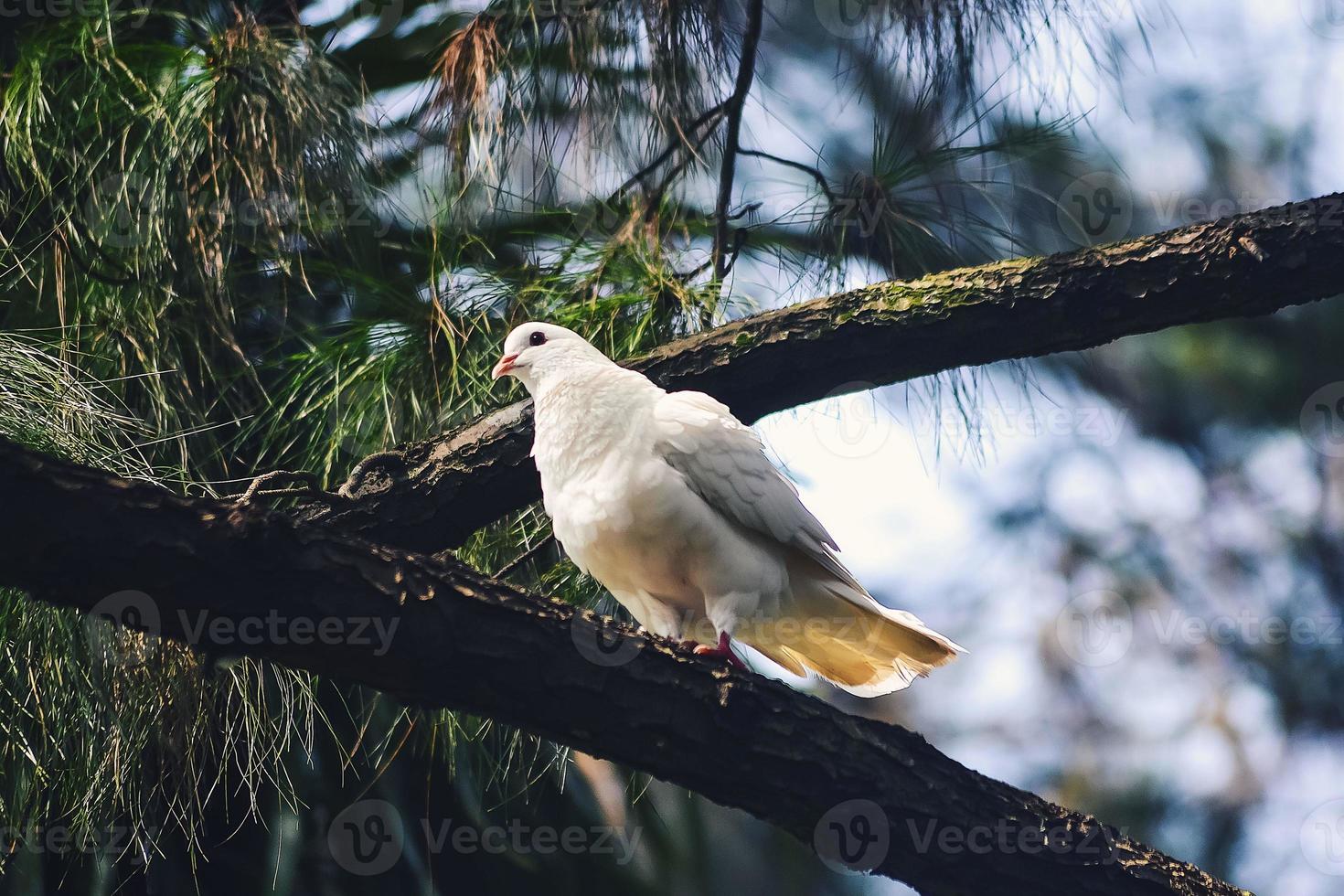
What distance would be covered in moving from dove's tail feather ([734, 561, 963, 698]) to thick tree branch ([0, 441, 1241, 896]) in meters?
0.43

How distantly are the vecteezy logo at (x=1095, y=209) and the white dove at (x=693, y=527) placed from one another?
1.39 meters

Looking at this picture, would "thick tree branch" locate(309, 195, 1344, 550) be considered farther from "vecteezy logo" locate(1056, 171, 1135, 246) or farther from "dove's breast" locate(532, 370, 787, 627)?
"vecteezy logo" locate(1056, 171, 1135, 246)

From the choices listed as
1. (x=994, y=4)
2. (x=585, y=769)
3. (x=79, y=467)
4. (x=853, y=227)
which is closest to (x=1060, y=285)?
(x=853, y=227)

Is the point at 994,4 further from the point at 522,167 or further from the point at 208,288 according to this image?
the point at 208,288

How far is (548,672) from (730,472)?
0.81m

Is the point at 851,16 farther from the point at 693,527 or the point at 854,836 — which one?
the point at 854,836
